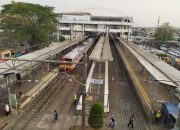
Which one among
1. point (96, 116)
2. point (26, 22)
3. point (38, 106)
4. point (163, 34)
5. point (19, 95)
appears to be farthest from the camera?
point (163, 34)

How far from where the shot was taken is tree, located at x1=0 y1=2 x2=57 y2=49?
136ft

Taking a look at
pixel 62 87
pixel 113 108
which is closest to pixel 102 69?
pixel 62 87

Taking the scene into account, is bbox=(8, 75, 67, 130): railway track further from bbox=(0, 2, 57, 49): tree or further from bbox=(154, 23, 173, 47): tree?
bbox=(154, 23, 173, 47): tree

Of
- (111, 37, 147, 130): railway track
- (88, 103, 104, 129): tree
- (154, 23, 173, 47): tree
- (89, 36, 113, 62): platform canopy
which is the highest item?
(154, 23, 173, 47): tree

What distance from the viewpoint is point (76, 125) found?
16.8 meters

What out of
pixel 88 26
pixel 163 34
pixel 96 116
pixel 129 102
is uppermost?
pixel 88 26

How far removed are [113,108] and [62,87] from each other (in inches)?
314

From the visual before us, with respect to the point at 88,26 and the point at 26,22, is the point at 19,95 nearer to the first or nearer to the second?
the point at 26,22

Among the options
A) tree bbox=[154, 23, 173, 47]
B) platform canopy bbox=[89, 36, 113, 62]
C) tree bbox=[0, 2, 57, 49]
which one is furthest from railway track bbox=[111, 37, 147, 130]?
tree bbox=[154, 23, 173, 47]

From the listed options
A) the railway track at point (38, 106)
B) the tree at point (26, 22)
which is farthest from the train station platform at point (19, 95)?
the tree at point (26, 22)

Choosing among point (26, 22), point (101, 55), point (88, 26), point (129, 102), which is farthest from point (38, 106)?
point (88, 26)

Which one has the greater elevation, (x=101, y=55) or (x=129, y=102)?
(x=101, y=55)

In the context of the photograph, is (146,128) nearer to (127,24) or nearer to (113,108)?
(113,108)

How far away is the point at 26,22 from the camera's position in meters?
42.1
